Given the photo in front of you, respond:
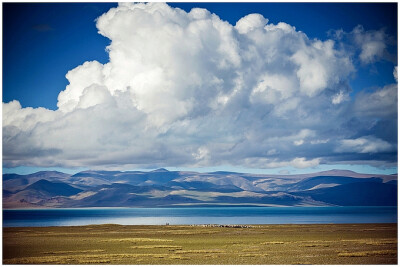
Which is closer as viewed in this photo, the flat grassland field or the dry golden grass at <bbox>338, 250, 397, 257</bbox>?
the flat grassland field

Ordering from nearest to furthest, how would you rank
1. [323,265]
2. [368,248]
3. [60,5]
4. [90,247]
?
[323,265] < [368,248] < [90,247] < [60,5]

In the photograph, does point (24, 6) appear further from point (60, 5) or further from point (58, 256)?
point (58, 256)

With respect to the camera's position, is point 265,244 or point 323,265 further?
point 265,244

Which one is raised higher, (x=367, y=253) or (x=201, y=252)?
(x=201, y=252)

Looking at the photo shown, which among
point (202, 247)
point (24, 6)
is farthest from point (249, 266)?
point (24, 6)

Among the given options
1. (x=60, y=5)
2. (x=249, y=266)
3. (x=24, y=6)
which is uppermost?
(x=60, y=5)

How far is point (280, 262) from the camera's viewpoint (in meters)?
28.2

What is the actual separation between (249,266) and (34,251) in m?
17.5

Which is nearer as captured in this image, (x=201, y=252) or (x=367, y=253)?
(x=367, y=253)

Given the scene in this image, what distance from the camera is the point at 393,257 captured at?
2998 centimetres

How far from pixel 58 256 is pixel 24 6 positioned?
2018cm

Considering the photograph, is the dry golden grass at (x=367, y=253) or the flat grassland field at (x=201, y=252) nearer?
the flat grassland field at (x=201, y=252)

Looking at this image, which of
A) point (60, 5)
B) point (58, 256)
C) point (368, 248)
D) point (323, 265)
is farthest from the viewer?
point (60, 5)

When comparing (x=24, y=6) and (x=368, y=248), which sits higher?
(x=24, y=6)
